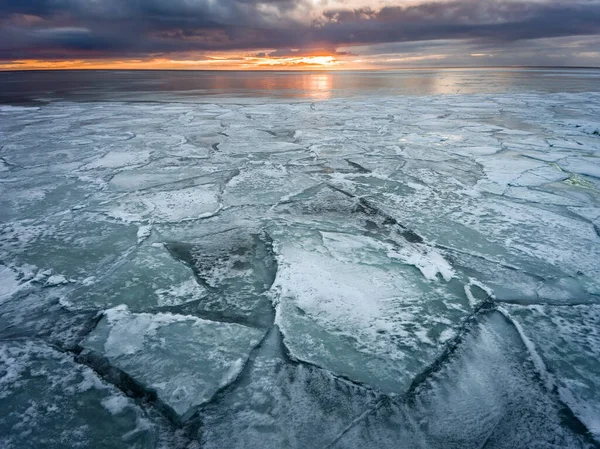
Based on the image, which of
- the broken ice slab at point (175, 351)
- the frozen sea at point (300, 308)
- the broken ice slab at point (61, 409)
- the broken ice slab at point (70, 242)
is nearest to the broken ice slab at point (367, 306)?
the frozen sea at point (300, 308)

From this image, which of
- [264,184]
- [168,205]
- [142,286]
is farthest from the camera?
[264,184]

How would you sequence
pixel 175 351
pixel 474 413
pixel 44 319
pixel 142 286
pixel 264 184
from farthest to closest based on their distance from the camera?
pixel 264 184 → pixel 142 286 → pixel 44 319 → pixel 175 351 → pixel 474 413

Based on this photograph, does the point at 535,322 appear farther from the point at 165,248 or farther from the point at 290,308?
the point at 165,248

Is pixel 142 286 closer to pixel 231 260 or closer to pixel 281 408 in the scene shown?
pixel 231 260

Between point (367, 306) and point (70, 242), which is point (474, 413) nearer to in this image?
point (367, 306)

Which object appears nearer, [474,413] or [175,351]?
[474,413]

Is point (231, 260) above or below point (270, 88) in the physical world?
above

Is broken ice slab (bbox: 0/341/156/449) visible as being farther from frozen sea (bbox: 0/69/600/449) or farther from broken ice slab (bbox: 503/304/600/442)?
broken ice slab (bbox: 503/304/600/442)

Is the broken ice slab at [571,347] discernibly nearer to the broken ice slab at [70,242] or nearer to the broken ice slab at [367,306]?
the broken ice slab at [367,306]

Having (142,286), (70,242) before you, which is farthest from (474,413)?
(70,242)
